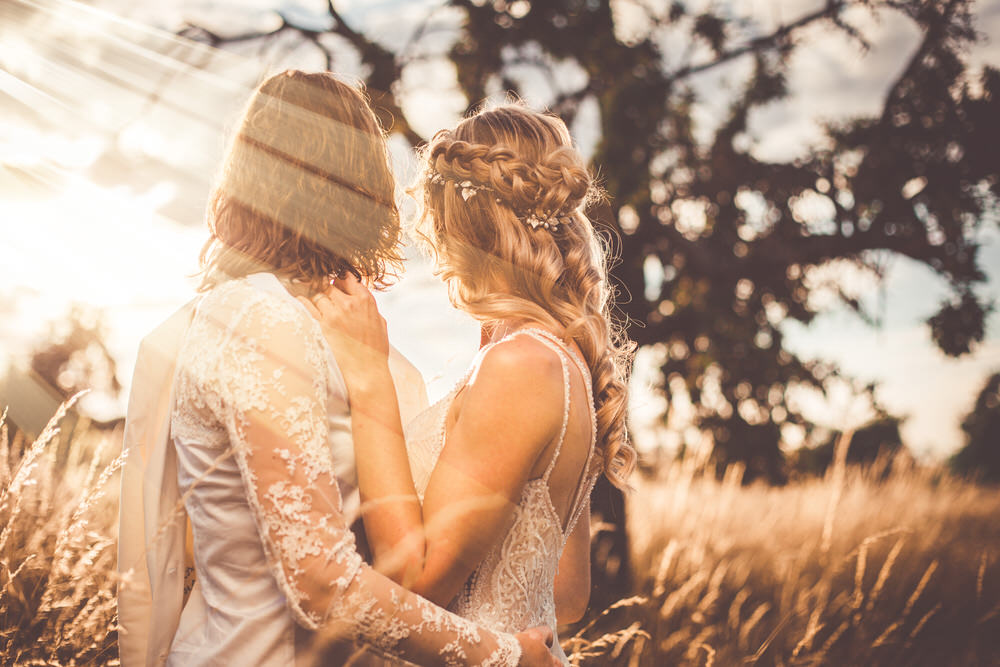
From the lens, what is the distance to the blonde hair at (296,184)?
174 cm

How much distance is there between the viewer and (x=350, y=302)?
1799 millimetres

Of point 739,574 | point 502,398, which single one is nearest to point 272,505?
point 502,398

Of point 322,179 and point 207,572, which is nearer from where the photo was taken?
point 207,572

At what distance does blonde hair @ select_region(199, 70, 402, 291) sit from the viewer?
5.71 feet

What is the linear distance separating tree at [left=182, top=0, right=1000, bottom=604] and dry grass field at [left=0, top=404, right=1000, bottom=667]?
2.75ft

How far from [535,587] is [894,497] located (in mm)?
6470

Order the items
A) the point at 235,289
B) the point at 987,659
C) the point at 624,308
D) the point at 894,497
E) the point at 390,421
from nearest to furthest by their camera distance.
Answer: the point at 235,289, the point at 390,421, the point at 987,659, the point at 624,308, the point at 894,497

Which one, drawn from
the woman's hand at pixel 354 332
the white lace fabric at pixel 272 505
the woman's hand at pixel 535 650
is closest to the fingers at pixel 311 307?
the woman's hand at pixel 354 332

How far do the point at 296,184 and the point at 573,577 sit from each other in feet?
5.82

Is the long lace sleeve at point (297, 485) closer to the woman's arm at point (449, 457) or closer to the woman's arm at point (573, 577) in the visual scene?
the woman's arm at point (449, 457)

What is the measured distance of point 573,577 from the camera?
2510 millimetres

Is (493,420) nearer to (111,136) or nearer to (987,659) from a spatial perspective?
(111,136)

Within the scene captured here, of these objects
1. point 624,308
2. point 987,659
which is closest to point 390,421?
point 624,308

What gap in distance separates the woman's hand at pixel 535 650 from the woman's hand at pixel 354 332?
79 centimetres
